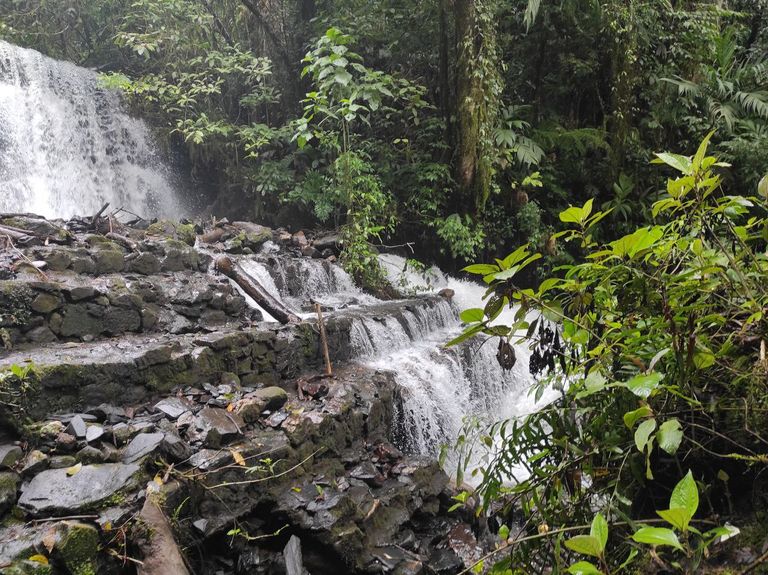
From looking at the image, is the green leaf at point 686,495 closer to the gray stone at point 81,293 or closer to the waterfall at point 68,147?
the gray stone at point 81,293

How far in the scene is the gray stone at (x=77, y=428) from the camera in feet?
11.4

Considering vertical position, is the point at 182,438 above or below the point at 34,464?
below

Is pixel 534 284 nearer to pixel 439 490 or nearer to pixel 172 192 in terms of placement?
pixel 439 490

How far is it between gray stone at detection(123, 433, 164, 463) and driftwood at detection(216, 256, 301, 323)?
8.78 ft

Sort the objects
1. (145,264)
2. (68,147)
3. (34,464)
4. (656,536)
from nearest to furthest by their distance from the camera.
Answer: (656,536) < (34,464) < (145,264) < (68,147)

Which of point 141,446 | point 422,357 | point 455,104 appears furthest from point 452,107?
point 141,446

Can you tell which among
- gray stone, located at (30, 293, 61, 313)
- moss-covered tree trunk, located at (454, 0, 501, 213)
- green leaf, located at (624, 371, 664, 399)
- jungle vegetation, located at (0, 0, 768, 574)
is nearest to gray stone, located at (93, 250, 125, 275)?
gray stone, located at (30, 293, 61, 313)

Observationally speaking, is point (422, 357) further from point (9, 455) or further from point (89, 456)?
point (9, 455)

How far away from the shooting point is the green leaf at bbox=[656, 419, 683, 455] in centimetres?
92

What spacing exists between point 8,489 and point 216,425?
4.50ft

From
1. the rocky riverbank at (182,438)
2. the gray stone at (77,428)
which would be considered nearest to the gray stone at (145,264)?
the rocky riverbank at (182,438)

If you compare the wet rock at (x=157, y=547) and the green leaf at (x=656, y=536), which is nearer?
the green leaf at (x=656, y=536)

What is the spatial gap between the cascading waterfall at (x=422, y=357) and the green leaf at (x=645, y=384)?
123 inches

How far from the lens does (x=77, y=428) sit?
3504 millimetres
